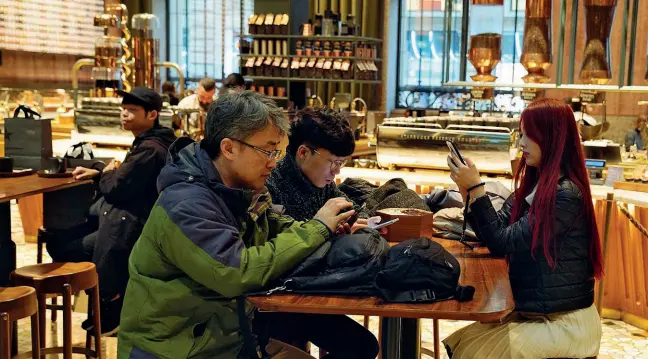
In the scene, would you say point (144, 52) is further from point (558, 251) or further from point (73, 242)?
point (558, 251)

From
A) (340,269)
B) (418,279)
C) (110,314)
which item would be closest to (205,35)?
(110,314)

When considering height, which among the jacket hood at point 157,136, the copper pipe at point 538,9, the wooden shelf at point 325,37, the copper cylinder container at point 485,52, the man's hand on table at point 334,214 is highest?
the wooden shelf at point 325,37

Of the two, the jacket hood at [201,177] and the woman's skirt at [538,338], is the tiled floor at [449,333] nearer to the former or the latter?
the woman's skirt at [538,338]

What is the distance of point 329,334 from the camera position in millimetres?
2885

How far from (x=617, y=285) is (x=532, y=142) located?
270 cm

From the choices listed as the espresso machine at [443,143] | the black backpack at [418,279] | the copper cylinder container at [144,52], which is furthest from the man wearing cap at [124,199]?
the copper cylinder container at [144,52]

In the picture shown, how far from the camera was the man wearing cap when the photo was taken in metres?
4.18

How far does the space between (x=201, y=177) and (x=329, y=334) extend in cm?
91

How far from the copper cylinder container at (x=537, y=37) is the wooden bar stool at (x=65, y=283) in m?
2.38

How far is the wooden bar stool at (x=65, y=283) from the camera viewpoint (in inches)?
147

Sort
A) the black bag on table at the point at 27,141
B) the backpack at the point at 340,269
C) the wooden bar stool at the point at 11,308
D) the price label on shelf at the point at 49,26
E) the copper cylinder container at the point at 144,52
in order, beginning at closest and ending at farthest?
the backpack at the point at 340,269, the wooden bar stool at the point at 11,308, the black bag on table at the point at 27,141, the copper cylinder container at the point at 144,52, the price label on shelf at the point at 49,26

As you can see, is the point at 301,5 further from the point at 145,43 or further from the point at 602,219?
the point at 602,219

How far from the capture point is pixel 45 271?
3.83 metres

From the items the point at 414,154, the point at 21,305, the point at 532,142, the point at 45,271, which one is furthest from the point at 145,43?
the point at 532,142
